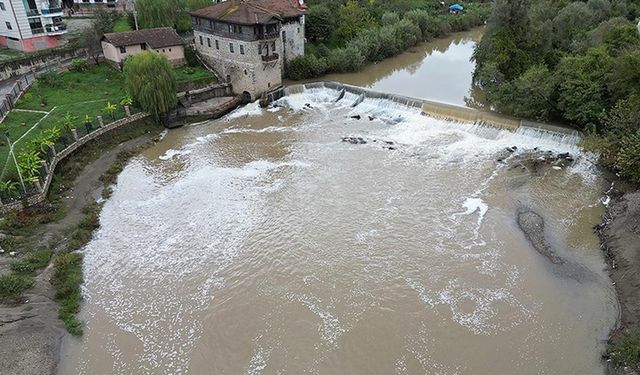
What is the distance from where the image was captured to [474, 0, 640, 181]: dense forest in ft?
96.5

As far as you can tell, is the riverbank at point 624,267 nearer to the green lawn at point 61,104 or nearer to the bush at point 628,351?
the bush at point 628,351

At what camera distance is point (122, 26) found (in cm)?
5072

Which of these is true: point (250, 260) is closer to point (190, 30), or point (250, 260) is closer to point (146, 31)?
point (146, 31)

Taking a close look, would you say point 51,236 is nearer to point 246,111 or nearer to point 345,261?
point 345,261

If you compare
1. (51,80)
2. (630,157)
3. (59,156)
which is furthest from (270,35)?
(630,157)

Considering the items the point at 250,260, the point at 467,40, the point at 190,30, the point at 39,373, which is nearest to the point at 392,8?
the point at 467,40

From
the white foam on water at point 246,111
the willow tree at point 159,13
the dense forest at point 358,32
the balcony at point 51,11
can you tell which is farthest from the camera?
the dense forest at point 358,32

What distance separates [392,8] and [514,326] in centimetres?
5553

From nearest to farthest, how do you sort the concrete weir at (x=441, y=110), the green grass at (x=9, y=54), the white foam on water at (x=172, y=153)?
1. the white foam on water at (x=172, y=153)
2. the concrete weir at (x=441, y=110)
3. the green grass at (x=9, y=54)

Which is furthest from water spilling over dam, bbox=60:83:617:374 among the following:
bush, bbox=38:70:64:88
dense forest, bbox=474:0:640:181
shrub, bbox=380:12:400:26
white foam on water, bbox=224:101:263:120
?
shrub, bbox=380:12:400:26

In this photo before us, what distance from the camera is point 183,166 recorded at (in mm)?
31938

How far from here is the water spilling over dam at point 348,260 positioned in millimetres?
18562

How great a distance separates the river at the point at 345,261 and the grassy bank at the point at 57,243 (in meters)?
0.63

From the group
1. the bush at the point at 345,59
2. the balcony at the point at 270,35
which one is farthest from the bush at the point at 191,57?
the bush at the point at 345,59
